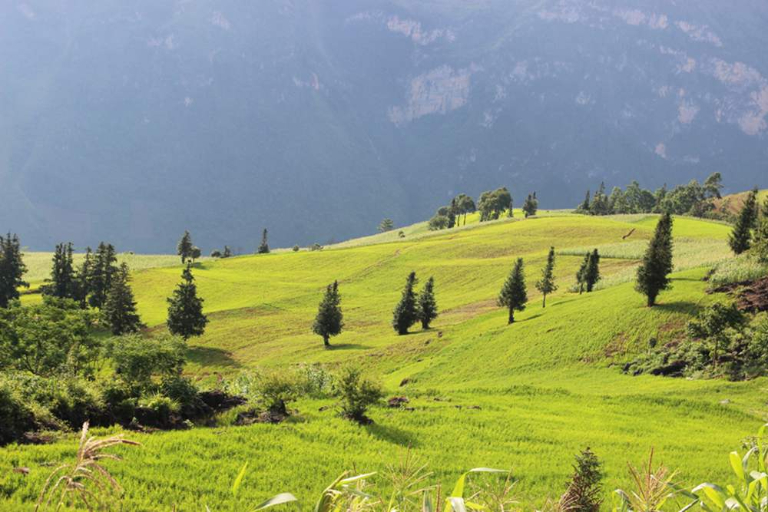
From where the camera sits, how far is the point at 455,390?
3678 cm

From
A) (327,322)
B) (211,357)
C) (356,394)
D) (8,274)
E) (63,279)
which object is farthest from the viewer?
(8,274)

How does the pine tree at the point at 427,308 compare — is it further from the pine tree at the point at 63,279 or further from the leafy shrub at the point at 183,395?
the pine tree at the point at 63,279

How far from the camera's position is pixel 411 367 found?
181ft

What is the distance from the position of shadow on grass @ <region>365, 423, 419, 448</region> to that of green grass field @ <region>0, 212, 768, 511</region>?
144 mm

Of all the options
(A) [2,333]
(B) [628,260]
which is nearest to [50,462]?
(A) [2,333]

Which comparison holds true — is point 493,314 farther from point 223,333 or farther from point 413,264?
point 413,264

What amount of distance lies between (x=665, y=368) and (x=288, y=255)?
119 meters

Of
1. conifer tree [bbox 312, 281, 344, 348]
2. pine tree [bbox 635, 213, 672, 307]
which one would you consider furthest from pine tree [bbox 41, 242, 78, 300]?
pine tree [bbox 635, 213, 672, 307]

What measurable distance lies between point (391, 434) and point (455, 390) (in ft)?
49.0

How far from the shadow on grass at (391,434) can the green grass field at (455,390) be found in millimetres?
144

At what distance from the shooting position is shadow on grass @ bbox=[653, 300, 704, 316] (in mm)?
49656

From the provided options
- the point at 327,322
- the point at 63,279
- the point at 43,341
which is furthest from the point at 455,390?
the point at 63,279

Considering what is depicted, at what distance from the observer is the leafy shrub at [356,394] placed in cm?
2430

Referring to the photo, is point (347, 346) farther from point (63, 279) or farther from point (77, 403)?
point (63, 279)
